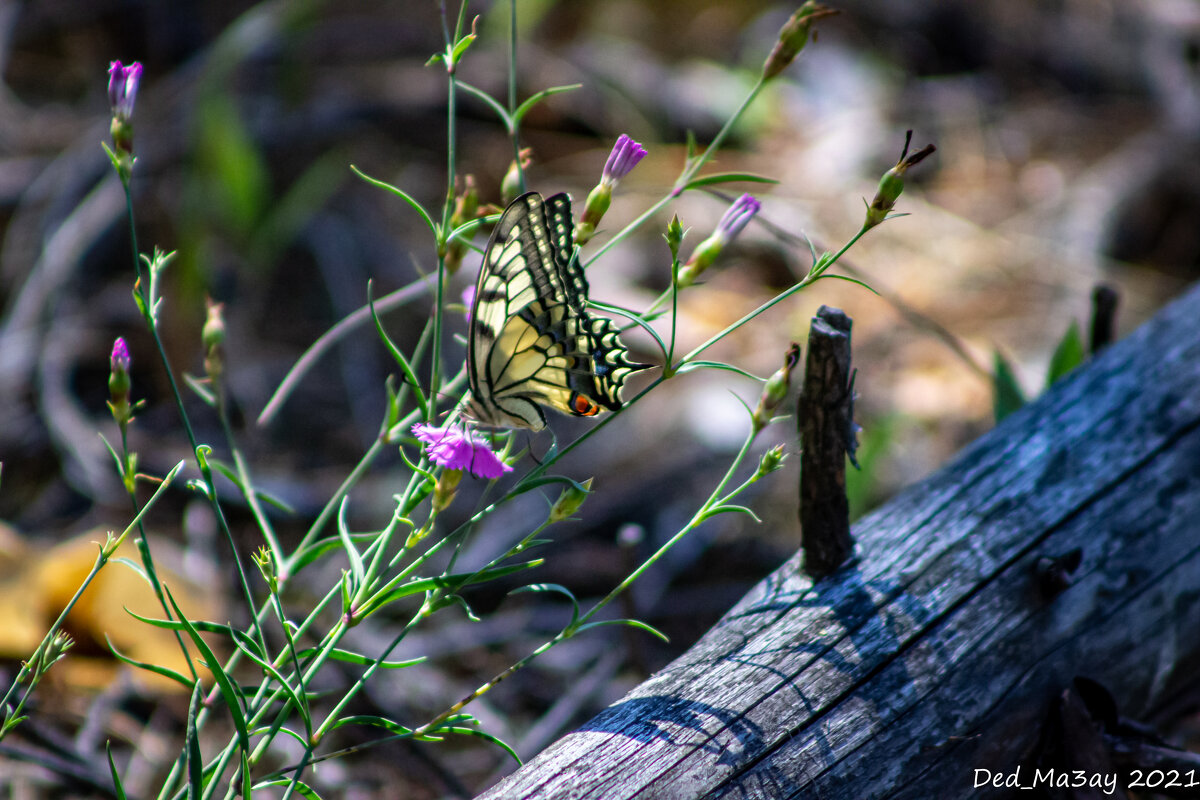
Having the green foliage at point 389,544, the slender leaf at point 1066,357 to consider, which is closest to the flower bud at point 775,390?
the green foliage at point 389,544

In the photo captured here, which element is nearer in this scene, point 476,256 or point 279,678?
point 279,678

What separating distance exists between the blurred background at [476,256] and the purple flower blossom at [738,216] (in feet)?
1.30

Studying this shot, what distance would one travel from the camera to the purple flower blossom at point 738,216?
0.86 meters

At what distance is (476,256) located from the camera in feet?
8.34

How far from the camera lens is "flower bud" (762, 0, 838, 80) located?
2.70ft

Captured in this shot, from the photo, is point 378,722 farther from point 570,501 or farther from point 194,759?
point 570,501

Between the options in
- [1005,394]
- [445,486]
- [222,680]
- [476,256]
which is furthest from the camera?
[476,256]

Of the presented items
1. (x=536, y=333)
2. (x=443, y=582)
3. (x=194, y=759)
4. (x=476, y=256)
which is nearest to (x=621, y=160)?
(x=536, y=333)

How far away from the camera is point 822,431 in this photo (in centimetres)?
95

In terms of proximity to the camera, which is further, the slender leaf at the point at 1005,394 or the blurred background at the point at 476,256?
the blurred background at the point at 476,256

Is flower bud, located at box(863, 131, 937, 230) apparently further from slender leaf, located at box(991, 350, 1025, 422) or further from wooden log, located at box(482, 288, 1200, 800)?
slender leaf, located at box(991, 350, 1025, 422)

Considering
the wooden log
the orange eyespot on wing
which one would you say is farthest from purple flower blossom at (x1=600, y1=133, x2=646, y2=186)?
the wooden log

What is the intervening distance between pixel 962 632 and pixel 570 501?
470 mm

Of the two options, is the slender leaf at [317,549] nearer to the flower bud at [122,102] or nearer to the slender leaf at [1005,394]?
the flower bud at [122,102]
